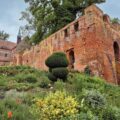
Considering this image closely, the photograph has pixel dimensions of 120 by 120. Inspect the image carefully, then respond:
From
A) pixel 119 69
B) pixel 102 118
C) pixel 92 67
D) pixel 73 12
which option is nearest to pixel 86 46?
pixel 92 67

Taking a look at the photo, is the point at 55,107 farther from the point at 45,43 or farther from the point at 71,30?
the point at 45,43

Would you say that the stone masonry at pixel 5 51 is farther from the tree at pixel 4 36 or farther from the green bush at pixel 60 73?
the green bush at pixel 60 73

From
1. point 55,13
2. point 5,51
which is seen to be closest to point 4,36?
point 5,51

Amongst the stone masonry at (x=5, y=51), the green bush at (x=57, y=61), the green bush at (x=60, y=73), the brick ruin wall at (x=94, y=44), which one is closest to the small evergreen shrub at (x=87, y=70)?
the brick ruin wall at (x=94, y=44)

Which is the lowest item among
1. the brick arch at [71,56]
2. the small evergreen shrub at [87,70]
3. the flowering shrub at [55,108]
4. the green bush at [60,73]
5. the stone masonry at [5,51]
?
the flowering shrub at [55,108]

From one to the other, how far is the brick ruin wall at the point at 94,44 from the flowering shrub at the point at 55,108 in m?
13.8

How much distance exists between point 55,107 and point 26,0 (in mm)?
31042

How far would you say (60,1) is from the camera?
36.2 metres

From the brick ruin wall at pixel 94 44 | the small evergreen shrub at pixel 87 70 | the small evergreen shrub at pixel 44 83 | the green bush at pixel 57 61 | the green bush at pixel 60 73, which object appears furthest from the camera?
the brick ruin wall at pixel 94 44

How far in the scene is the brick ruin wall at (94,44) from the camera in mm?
24750

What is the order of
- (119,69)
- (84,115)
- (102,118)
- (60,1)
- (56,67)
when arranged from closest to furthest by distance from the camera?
(84,115), (102,118), (56,67), (119,69), (60,1)

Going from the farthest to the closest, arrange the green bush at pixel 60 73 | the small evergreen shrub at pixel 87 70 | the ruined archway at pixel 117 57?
1. the ruined archway at pixel 117 57
2. the small evergreen shrub at pixel 87 70
3. the green bush at pixel 60 73

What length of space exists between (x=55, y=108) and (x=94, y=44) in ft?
50.6

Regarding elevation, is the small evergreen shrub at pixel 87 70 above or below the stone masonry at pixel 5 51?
below
